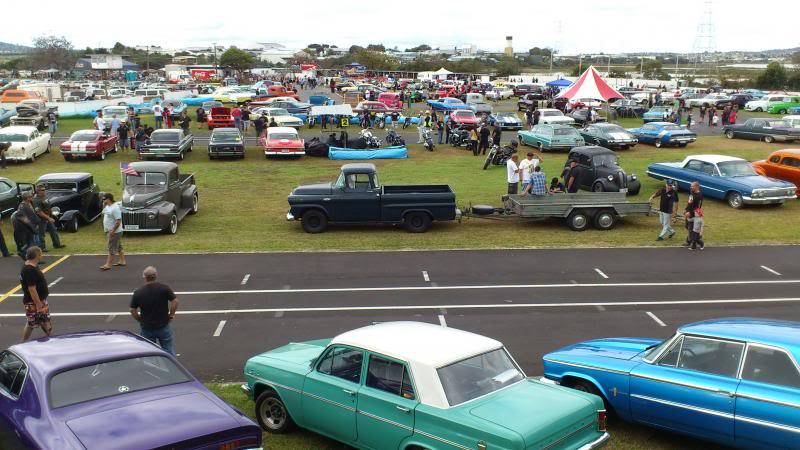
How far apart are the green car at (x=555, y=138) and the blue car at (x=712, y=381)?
2509cm

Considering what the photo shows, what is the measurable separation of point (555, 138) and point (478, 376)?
1068 inches

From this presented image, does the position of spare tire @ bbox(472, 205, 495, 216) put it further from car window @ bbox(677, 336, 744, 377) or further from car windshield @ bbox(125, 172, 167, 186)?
car window @ bbox(677, 336, 744, 377)

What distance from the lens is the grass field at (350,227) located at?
17703 millimetres

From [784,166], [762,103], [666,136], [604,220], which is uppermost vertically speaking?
[762,103]

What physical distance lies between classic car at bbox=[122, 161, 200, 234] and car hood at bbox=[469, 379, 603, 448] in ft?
46.5

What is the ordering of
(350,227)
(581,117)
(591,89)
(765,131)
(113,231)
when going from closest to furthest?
(113,231)
(350,227)
(765,131)
(591,89)
(581,117)

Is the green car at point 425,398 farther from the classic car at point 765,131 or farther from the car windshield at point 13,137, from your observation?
the classic car at point 765,131

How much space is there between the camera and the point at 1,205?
63.7ft

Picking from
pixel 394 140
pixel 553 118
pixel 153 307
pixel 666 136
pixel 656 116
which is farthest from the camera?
pixel 656 116

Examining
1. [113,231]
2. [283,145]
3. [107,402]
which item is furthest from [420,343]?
[283,145]

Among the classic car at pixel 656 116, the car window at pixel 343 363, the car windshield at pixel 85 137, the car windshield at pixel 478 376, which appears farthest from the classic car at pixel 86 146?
the classic car at pixel 656 116

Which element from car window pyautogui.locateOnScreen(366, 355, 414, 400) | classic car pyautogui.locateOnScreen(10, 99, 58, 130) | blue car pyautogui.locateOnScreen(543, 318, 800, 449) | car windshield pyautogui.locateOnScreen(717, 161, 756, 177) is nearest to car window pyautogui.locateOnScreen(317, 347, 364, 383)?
car window pyautogui.locateOnScreen(366, 355, 414, 400)

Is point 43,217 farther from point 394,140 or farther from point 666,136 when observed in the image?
point 666,136

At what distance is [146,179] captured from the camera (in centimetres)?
1914
